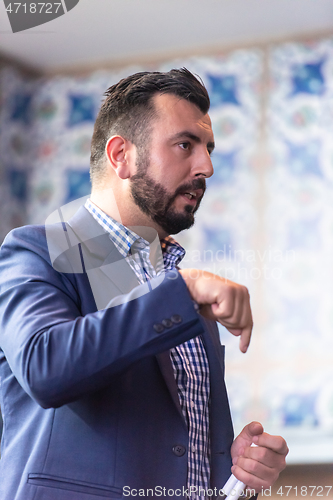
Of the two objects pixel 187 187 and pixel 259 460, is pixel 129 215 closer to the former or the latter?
pixel 187 187

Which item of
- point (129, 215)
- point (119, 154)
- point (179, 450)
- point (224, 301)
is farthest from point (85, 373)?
point (119, 154)

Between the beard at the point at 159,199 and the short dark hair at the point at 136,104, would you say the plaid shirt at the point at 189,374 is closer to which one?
the beard at the point at 159,199

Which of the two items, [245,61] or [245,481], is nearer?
[245,481]

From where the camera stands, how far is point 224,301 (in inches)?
23.9

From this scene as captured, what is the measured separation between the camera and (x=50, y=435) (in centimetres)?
74

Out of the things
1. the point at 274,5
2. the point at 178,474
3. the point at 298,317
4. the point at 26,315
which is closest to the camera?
the point at 26,315

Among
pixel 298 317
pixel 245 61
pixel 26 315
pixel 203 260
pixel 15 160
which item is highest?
pixel 245 61

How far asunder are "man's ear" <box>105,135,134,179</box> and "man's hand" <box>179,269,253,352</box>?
456 millimetres

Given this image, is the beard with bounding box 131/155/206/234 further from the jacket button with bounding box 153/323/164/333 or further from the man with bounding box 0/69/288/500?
the jacket button with bounding box 153/323/164/333

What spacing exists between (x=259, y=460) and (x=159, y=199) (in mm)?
525

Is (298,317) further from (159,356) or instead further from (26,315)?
(26,315)

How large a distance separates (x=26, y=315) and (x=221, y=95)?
240cm

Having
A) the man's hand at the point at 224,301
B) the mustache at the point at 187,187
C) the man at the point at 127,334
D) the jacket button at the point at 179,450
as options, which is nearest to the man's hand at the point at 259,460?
the man at the point at 127,334

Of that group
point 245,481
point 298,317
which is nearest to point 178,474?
point 245,481
